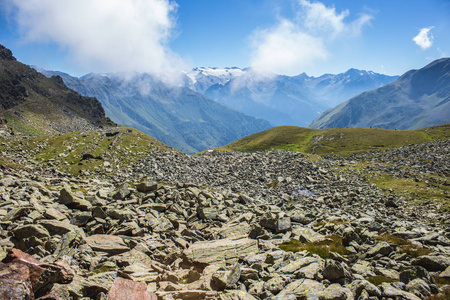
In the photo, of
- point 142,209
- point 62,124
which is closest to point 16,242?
point 142,209

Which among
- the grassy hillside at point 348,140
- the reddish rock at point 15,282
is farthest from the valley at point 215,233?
the grassy hillside at point 348,140

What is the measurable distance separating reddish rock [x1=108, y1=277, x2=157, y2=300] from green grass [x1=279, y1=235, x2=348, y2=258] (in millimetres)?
12020

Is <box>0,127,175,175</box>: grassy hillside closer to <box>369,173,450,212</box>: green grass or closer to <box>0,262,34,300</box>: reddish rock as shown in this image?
<box>0,262,34,300</box>: reddish rock

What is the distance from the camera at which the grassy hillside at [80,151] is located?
5038 cm

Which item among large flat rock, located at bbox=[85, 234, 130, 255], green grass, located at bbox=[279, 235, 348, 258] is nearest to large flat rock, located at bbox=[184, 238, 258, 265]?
green grass, located at bbox=[279, 235, 348, 258]

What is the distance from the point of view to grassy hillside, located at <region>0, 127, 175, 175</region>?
5038 centimetres

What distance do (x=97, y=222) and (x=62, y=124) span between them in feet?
583

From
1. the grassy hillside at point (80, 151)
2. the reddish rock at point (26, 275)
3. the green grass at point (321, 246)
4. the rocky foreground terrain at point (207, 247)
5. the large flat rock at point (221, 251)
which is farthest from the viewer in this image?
the grassy hillside at point (80, 151)

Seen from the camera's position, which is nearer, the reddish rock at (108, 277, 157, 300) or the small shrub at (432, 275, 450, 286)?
the reddish rock at (108, 277, 157, 300)

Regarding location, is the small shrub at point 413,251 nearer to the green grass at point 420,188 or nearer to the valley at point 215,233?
the valley at point 215,233

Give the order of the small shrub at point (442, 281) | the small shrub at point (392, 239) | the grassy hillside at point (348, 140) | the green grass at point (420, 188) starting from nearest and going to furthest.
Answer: the small shrub at point (442, 281), the small shrub at point (392, 239), the green grass at point (420, 188), the grassy hillside at point (348, 140)

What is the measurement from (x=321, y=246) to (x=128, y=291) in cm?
1504

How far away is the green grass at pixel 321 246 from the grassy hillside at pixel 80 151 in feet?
145

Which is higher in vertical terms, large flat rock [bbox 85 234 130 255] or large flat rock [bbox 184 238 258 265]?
large flat rock [bbox 85 234 130 255]
